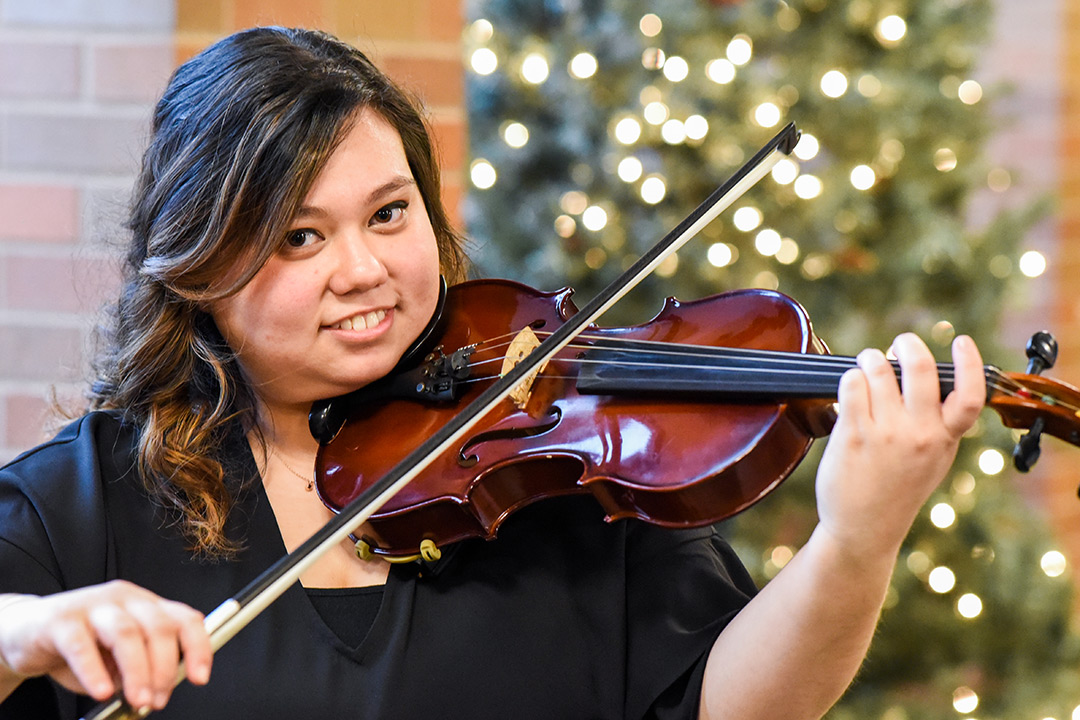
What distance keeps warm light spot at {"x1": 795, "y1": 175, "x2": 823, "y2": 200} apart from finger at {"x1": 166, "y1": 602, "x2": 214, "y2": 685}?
5.30ft

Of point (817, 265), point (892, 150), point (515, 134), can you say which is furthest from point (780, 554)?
point (515, 134)

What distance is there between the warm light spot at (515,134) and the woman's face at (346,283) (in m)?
1.51

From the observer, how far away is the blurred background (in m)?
1.68

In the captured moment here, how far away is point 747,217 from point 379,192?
1197 mm

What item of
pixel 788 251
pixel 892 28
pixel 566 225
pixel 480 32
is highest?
pixel 892 28

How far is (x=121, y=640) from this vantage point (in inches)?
26.1

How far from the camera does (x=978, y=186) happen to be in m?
2.12

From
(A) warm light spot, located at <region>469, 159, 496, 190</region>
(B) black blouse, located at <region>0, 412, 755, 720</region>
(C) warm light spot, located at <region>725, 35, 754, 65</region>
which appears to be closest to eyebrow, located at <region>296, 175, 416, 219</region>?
(B) black blouse, located at <region>0, 412, 755, 720</region>

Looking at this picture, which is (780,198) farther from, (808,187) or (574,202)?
(574,202)

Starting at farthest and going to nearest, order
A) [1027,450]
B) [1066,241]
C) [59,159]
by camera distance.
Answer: [1066,241], [59,159], [1027,450]

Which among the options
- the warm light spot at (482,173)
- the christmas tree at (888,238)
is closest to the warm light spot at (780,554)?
the christmas tree at (888,238)

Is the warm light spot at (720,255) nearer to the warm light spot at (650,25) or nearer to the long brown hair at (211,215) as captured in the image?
the warm light spot at (650,25)

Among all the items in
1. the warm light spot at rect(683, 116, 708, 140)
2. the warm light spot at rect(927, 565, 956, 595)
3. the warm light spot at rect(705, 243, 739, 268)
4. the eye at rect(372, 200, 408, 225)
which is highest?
the eye at rect(372, 200, 408, 225)

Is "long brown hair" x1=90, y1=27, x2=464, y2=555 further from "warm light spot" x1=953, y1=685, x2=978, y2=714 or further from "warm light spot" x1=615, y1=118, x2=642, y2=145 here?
"warm light spot" x1=953, y1=685, x2=978, y2=714
